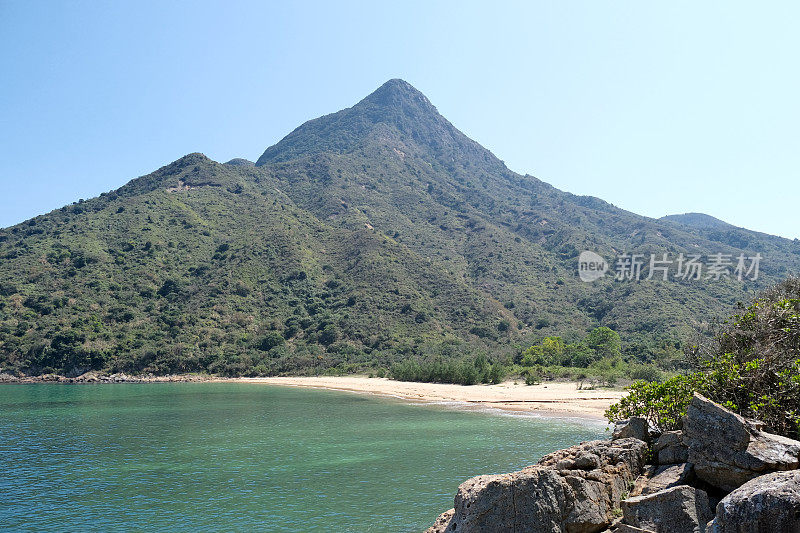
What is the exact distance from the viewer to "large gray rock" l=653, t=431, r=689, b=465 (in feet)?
28.8

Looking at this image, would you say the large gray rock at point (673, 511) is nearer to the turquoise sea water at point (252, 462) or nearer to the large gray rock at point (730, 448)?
the large gray rock at point (730, 448)

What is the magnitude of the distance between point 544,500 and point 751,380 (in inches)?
188

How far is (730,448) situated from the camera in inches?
281

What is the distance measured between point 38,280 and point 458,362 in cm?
7211

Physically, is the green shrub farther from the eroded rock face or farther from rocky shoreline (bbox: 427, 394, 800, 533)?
rocky shoreline (bbox: 427, 394, 800, 533)

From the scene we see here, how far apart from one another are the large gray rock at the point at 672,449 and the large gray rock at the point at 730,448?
1.10 metres

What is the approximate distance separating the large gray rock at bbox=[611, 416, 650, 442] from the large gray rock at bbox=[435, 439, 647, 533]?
169 centimetres

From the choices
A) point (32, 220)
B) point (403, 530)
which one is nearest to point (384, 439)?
point (403, 530)

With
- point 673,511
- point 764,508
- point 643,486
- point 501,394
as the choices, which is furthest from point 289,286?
point 764,508

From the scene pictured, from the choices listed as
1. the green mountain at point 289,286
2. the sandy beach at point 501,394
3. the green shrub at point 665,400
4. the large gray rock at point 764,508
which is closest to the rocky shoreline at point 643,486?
the large gray rock at point 764,508

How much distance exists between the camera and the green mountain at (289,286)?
76250 millimetres

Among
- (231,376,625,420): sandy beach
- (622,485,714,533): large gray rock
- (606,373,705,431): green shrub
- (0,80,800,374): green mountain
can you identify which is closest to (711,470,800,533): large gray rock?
(622,485,714,533): large gray rock

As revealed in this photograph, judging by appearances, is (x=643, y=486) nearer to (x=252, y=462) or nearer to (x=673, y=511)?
(x=673, y=511)

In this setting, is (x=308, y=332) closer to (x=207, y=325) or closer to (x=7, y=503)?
(x=207, y=325)
